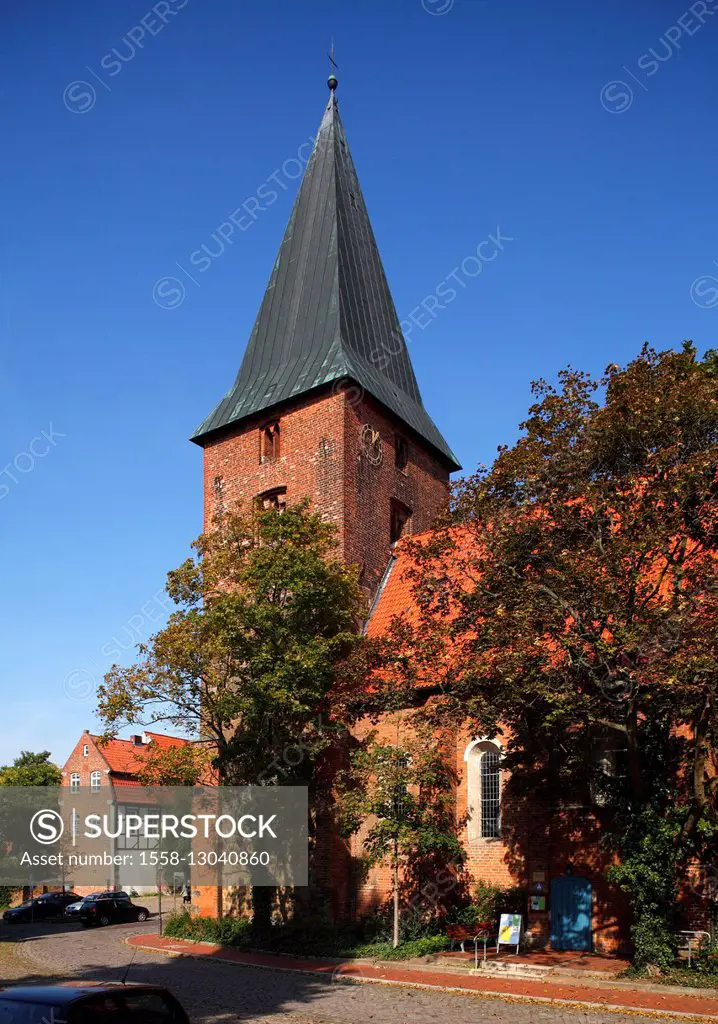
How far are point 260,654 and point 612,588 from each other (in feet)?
28.7

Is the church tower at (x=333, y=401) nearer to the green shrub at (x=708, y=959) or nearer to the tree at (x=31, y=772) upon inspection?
the green shrub at (x=708, y=959)

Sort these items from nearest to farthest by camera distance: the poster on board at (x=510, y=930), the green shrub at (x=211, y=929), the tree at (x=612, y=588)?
the tree at (x=612, y=588)
the poster on board at (x=510, y=930)
the green shrub at (x=211, y=929)

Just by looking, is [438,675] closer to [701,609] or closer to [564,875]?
[701,609]

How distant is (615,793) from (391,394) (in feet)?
54.4

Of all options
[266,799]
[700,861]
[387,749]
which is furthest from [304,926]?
[700,861]

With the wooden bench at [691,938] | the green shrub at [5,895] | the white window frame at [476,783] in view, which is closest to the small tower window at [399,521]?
the white window frame at [476,783]

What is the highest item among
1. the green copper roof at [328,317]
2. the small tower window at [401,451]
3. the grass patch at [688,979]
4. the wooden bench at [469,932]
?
the green copper roof at [328,317]

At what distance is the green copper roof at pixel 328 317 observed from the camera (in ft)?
96.7

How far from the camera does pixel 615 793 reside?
17.7 m

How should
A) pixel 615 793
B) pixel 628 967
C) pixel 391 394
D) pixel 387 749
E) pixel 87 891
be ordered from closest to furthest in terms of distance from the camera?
pixel 628 967 → pixel 615 793 → pixel 387 749 → pixel 391 394 → pixel 87 891

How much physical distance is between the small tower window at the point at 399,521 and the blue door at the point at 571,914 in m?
12.4

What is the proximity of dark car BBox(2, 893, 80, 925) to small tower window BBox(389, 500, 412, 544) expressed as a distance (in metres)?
23.9

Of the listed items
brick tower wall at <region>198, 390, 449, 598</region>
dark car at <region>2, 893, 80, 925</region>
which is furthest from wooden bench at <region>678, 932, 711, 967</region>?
dark car at <region>2, 893, 80, 925</region>

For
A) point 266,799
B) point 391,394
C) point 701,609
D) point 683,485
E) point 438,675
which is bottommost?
point 266,799
